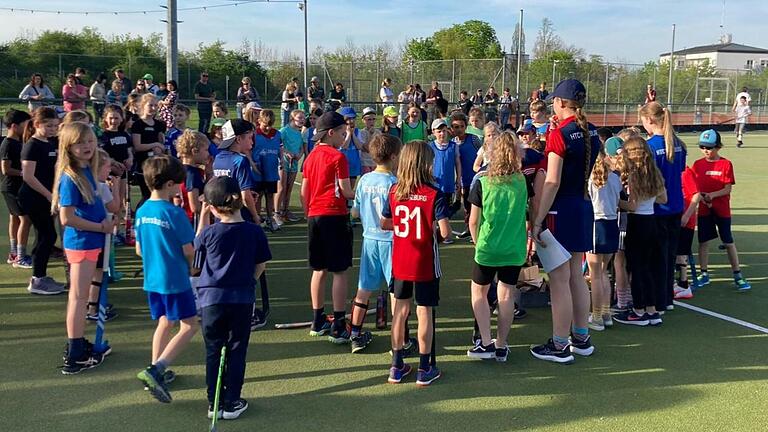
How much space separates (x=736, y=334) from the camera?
5824 millimetres

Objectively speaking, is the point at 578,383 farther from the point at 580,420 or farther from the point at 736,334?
the point at 736,334

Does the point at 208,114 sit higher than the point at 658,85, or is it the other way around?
the point at 658,85

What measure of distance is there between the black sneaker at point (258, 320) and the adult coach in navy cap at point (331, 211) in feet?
2.51

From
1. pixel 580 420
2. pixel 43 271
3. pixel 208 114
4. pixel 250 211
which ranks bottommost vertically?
pixel 580 420

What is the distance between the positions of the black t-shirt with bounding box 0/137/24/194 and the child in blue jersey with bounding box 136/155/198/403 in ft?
11.3

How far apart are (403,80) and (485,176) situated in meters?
32.9

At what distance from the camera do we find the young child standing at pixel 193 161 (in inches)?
214

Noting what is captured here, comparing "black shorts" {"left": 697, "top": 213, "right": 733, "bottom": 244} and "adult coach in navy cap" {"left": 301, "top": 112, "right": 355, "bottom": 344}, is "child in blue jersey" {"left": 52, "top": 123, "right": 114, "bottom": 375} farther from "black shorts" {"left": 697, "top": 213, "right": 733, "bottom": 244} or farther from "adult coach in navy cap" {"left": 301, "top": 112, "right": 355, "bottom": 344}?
"black shorts" {"left": 697, "top": 213, "right": 733, "bottom": 244}

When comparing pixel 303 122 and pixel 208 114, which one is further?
pixel 208 114

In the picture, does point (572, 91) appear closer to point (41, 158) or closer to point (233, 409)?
point (233, 409)

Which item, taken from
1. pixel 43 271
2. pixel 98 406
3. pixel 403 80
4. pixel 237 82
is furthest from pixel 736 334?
pixel 237 82

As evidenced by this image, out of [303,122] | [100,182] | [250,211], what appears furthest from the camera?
[303,122]

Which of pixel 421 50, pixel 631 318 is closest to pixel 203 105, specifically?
pixel 631 318

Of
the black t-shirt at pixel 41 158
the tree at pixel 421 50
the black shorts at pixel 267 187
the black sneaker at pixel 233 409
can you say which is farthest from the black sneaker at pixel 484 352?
the tree at pixel 421 50
